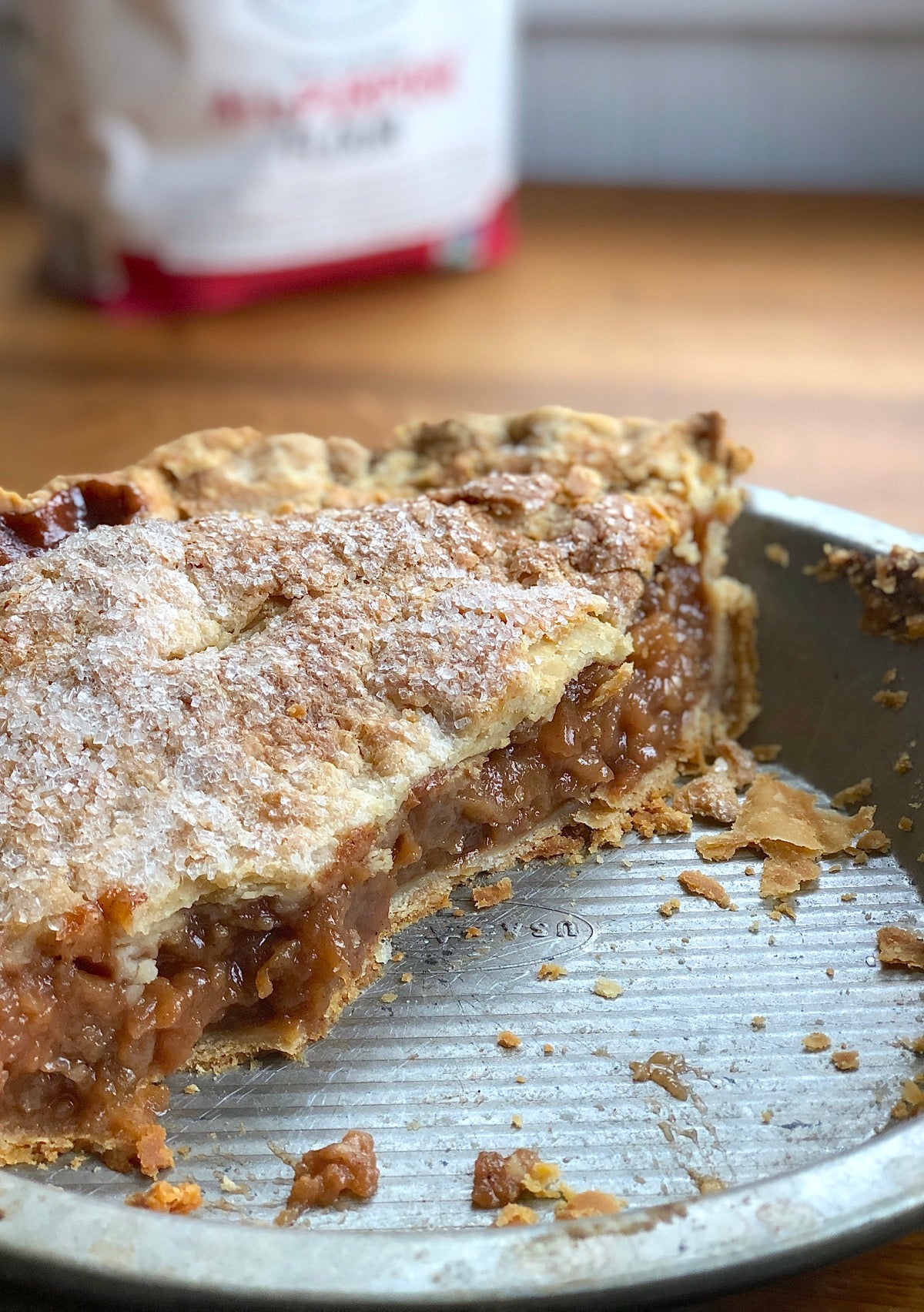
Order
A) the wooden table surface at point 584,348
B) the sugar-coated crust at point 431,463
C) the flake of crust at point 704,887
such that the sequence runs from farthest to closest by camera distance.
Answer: the wooden table surface at point 584,348 → the sugar-coated crust at point 431,463 → the flake of crust at point 704,887

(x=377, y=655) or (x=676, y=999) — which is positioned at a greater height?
(x=377, y=655)

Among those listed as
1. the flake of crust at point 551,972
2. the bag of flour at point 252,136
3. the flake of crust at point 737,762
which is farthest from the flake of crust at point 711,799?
the bag of flour at point 252,136

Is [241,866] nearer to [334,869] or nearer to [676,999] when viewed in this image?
[334,869]

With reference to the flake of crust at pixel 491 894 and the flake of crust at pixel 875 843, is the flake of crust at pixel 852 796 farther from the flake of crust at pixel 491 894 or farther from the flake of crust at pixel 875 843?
the flake of crust at pixel 491 894

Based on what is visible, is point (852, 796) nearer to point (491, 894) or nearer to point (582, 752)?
point (582, 752)

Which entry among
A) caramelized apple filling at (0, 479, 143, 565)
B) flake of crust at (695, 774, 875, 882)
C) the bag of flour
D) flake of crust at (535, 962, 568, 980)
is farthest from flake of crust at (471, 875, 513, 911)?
the bag of flour

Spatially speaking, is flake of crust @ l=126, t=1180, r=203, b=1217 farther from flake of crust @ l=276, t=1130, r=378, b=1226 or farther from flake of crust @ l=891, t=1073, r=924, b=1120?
flake of crust @ l=891, t=1073, r=924, b=1120

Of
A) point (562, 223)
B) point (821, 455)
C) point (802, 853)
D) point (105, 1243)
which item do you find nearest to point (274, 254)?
point (562, 223)
